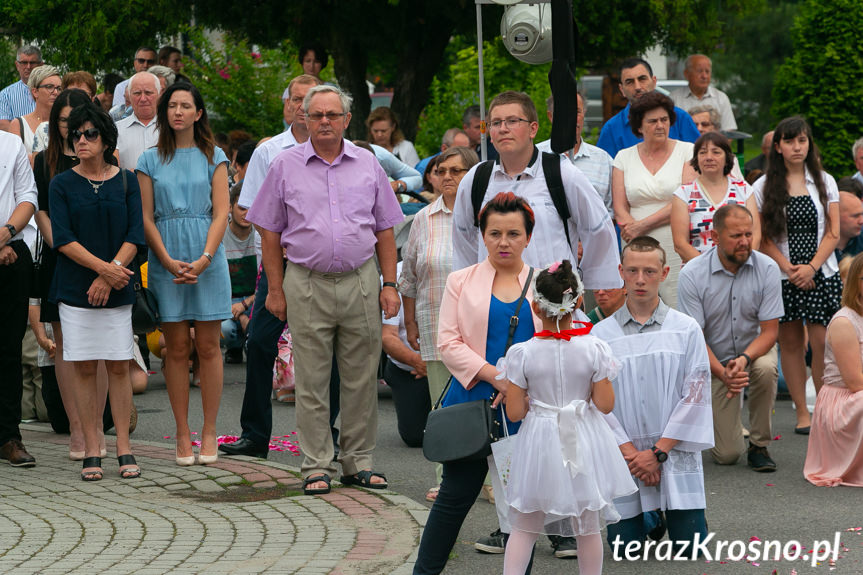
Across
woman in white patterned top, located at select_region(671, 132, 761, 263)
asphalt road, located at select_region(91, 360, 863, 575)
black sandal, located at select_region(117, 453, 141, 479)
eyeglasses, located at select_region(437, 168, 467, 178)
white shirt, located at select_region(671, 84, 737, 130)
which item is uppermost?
white shirt, located at select_region(671, 84, 737, 130)

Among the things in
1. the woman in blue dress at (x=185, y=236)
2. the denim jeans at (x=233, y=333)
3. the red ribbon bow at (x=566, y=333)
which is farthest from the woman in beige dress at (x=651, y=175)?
the denim jeans at (x=233, y=333)

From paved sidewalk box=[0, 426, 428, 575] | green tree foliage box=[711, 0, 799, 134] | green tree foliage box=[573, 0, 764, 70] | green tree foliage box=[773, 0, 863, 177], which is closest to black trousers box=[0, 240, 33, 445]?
paved sidewalk box=[0, 426, 428, 575]

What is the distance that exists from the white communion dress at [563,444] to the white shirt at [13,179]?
4.21 meters

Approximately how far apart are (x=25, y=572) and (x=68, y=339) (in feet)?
7.41

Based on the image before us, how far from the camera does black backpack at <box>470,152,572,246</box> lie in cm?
670

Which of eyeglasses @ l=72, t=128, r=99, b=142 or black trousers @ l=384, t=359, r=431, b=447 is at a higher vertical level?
eyeglasses @ l=72, t=128, r=99, b=142

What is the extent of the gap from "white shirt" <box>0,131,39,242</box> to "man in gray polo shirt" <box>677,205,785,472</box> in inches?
167

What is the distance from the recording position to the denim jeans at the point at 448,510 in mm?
5703

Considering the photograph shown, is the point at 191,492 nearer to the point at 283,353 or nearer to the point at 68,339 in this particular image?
the point at 68,339

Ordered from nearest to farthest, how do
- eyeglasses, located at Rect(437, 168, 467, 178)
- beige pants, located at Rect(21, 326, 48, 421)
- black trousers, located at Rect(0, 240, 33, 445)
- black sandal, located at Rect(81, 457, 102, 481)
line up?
black sandal, located at Rect(81, 457, 102, 481), eyeglasses, located at Rect(437, 168, 467, 178), black trousers, located at Rect(0, 240, 33, 445), beige pants, located at Rect(21, 326, 48, 421)

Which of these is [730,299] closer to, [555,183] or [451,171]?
[451,171]

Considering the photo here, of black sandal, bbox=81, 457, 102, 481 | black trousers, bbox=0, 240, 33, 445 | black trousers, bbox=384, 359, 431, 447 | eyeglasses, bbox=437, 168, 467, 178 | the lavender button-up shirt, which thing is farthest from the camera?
black trousers, bbox=384, 359, 431, 447

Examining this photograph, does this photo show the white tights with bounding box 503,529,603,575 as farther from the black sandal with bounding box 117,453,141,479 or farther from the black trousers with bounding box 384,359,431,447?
the black trousers with bounding box 384,359,431,447

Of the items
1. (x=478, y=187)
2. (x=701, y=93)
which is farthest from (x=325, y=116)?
(x=701, y=93)
